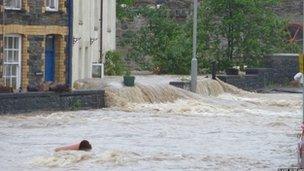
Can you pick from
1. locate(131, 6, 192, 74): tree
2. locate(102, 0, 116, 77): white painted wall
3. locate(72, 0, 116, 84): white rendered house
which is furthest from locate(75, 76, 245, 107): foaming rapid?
locate(102, 0, 116, 77): white painted wall

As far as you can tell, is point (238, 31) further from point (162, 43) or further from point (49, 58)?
point (49, 58)

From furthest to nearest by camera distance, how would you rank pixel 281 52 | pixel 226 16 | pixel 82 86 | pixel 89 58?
1. pixel 281 52
2. pixel 226 16
3. pixel 89 58
4. pixel 82 86

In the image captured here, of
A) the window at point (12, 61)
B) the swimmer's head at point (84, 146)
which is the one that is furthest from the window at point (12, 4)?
the swimmer's head at point (84, 146)

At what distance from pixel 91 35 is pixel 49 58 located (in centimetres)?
792

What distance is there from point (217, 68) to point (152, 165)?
3784 cm

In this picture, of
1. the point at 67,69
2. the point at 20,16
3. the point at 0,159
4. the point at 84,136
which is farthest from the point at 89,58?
the point at 0,159

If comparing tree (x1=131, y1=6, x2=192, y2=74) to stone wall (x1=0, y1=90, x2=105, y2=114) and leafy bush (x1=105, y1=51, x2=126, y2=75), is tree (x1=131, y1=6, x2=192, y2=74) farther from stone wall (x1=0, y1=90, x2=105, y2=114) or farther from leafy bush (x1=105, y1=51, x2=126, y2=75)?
stone wall (x1=0, y1=90, x2=105, y2=114)

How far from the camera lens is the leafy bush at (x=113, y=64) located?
57.7 m

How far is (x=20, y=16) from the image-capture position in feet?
140

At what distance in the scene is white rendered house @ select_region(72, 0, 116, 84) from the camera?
48875 millimetres

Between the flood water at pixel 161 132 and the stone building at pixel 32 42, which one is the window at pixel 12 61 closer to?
the stone building at pixel 32 42

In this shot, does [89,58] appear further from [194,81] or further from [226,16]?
[226,16]

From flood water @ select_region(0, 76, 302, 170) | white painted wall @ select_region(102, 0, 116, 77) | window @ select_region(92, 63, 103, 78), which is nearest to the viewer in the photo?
flood water @ select_region(0, 76, 302, 170)

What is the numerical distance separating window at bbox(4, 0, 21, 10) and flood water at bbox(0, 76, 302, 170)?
4.70m
